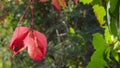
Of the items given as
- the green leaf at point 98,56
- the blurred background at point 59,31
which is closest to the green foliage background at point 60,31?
the blurred background at point 59,31

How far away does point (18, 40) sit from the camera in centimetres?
73

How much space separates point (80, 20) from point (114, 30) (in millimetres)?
2464

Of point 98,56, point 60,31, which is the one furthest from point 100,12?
point 60,31

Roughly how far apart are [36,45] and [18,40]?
4 centimetres

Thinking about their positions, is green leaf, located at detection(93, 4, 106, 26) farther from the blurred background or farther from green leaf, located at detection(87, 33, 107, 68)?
the blurred background

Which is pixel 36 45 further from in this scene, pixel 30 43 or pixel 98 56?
pixel 98 56

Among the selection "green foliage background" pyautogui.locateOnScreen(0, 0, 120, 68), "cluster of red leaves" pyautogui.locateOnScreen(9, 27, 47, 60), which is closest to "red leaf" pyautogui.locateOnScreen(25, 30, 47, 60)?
"cluster of red leaves" pyautogui.locateOnScreen(9, 27, 47, 60)

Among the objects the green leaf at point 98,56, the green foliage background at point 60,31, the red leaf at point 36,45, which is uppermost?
the red leaf at point 36,45

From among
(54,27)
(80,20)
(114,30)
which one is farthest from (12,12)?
(114,30)

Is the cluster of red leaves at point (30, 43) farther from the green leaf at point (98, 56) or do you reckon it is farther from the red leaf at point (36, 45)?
the green leaf at point (98, 56)

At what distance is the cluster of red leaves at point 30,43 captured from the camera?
0.71 metres

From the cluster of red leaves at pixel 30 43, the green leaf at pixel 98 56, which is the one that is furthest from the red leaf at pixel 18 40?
the green leaf at pixel 98 56

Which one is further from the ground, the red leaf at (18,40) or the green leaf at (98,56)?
the red leaf at (18,40)

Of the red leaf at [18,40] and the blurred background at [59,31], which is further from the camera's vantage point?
the blurred background at [59,31]
